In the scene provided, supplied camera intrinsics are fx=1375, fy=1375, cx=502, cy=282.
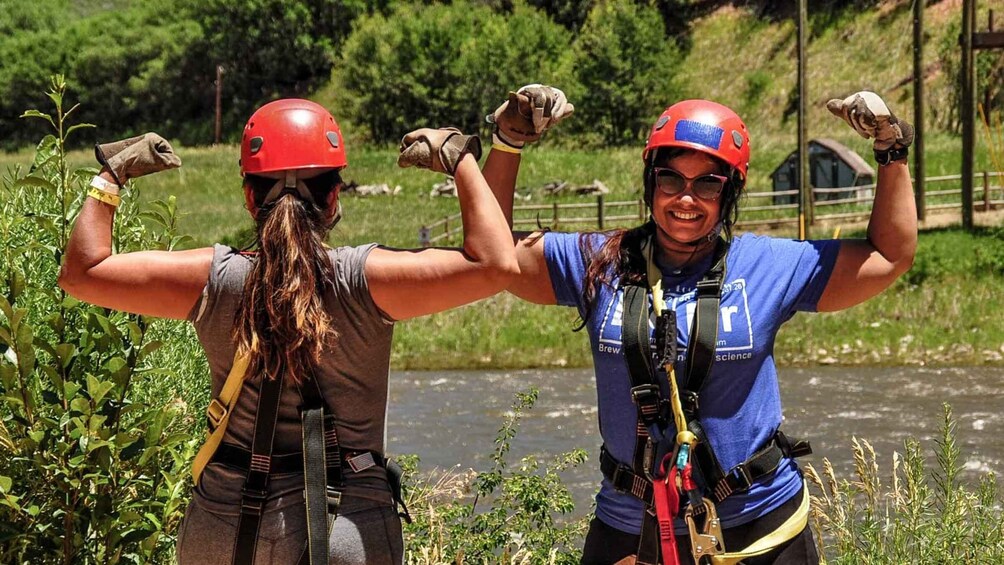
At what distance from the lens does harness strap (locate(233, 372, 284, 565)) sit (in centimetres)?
337

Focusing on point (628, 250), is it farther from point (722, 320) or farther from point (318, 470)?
point (318, 470)

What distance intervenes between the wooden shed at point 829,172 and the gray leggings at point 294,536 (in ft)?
107

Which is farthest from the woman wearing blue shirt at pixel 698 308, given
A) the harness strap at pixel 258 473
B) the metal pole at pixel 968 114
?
the metal pole at pixel 968 114

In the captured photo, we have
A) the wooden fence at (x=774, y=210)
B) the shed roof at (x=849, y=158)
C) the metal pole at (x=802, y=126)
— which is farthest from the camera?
the shed roof at (x=849, y=158)

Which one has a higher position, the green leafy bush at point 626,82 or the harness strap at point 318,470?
the green leafy bush at point 626,82

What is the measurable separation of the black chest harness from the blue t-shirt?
0.03 m

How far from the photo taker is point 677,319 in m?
3.74

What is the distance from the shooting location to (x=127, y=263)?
3.43m

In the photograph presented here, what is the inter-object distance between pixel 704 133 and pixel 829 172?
34.8m

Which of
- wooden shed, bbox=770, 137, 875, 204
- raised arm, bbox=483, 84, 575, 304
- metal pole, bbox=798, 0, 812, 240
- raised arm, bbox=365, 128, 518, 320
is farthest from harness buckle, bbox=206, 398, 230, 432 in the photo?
wooden shed, bbox=770, 137, 875, 204

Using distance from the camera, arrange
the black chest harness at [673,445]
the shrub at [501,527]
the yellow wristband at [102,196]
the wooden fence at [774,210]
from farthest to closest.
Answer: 1. the wooden fence at [774,210]
2. the shrub at [501,527]
3. the black chest harness at [673,445]
4. the yellow wristband at [102,196]

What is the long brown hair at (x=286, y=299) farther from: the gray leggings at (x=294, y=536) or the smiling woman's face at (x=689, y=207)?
the smiling woman's face at (x=689, y=207)

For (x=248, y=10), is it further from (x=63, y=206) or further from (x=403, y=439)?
(x=63, y=206)

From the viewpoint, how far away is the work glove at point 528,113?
3.73m
